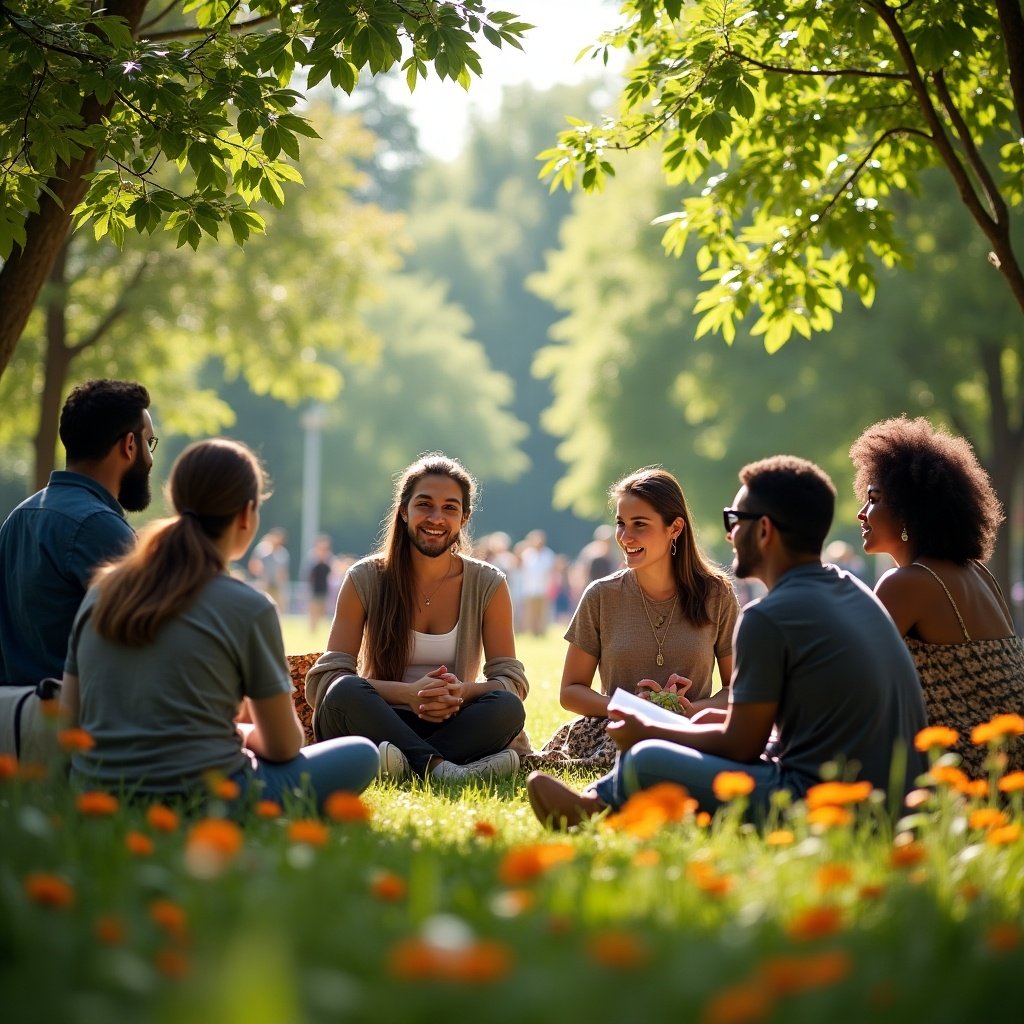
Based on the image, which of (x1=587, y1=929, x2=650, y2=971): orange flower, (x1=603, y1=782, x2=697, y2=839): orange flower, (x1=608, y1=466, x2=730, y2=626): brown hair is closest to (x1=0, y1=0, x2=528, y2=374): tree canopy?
(x1=608, y1=466, x2=730, y2=626): brown hair

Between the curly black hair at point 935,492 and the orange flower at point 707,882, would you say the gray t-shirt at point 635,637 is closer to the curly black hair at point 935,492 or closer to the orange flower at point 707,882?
the curly black hair at point 935,492

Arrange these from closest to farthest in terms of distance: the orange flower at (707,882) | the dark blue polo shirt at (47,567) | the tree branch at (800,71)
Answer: the orange flower at (707,882) → the dark blue polo shirt at (47,567) → the tree branch at (800,71)

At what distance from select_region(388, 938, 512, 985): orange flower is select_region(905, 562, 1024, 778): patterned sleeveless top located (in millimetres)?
3724

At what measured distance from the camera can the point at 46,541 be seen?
523cm

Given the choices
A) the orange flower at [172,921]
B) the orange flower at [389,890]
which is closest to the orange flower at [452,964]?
the orange flower at [172,921]

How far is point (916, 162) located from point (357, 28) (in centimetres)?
430

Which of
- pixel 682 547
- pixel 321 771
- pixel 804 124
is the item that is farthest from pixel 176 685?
pixel 804 124

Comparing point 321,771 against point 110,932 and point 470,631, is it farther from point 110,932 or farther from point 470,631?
point 110,932

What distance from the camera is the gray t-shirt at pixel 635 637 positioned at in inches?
272

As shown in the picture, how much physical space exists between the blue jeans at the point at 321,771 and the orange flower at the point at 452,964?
8.66 feet

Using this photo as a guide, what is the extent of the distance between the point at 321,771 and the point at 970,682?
254 cm

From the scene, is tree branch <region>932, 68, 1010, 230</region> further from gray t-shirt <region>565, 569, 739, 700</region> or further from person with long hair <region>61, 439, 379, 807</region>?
person with long hair <region>61, 439, 379, 807</region>

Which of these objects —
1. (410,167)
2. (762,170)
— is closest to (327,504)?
(410,167)

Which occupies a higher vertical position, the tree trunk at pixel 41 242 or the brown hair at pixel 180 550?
the tree trunk at pixel 41 242
